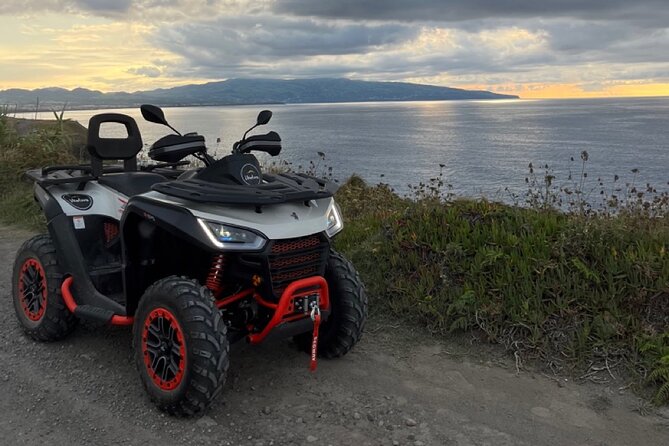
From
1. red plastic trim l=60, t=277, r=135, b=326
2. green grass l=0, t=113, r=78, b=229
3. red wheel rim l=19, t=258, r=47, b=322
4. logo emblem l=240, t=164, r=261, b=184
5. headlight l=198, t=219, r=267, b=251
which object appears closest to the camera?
headlight l=198, t=219, r=267, b=251

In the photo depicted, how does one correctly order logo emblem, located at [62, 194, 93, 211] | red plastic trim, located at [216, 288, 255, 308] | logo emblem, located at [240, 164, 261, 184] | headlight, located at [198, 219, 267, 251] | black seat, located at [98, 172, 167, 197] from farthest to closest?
1. logo emblem, located at [62, 194, 93, 211]
2. black seat, located at [98, 172, 167, 197]
3. red plastic trim, located at [216, 288, 255, 308]
4. logo emblem, located at [240, 164, 261, 184]
5. headlight, located at [198, 219, 267, 251]

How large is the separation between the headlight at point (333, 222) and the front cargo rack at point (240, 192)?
14 cm

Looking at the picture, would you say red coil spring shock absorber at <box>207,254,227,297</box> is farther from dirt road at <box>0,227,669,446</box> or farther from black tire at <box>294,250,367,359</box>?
black tire at <box>294,250,367,359</box>

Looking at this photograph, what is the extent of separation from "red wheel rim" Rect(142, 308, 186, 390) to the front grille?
0.63m

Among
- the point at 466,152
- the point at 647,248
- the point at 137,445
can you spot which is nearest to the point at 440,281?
the point at 647,248

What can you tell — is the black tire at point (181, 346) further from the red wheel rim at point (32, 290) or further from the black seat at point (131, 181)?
the red wheel rim at point (32, 290)

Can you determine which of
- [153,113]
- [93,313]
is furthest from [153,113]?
[93,313]

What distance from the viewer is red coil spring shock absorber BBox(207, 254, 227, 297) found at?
375 centimetres

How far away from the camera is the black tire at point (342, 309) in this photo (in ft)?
13.9

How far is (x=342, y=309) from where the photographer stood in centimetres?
427

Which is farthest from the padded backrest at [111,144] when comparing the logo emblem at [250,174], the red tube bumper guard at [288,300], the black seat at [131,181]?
the red tube bumper guard at [288,300]

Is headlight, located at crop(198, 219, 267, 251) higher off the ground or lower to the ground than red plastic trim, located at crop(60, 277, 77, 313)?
higher

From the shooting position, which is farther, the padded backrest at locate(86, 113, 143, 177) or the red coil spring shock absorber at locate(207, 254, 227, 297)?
the padded backrest at locate(86, 113, 143, 177)

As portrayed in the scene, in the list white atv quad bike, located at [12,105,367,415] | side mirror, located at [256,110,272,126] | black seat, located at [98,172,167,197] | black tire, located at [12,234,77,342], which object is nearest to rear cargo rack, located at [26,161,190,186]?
white atv quad bike, located at [12,105,367,415]
